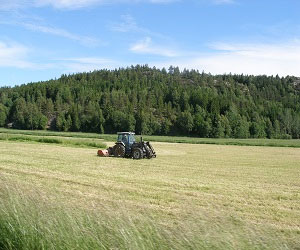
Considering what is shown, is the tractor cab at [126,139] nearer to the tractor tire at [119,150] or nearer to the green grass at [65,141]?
the tractor tire at [119,150]

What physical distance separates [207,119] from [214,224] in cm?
10853

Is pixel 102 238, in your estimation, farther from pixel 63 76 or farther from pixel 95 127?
pixel 63 76

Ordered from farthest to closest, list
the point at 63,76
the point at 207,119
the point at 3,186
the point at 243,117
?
the point at 63,76, the point at 243,117, the point at 207,119, the point at 3,186

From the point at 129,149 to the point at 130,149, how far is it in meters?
0.09

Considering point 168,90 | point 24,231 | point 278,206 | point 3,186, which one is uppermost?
point 168,90

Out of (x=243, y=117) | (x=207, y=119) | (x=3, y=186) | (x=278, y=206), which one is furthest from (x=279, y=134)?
(x=3, y=186)

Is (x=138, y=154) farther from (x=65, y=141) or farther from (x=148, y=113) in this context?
(x=148, y=113)

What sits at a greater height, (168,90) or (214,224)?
(168,90)

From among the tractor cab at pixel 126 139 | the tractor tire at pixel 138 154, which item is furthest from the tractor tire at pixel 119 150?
the tractor tire at pixel 138 154

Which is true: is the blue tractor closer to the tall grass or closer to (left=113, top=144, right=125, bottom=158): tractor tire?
(left=113, top=144, right=125, bottom=158): tractor tire

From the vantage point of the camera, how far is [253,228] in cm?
309

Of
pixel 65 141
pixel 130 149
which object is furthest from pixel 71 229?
pixel 65 141

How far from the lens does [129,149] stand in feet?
86.3

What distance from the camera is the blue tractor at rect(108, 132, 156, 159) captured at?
A: 1010 inches
